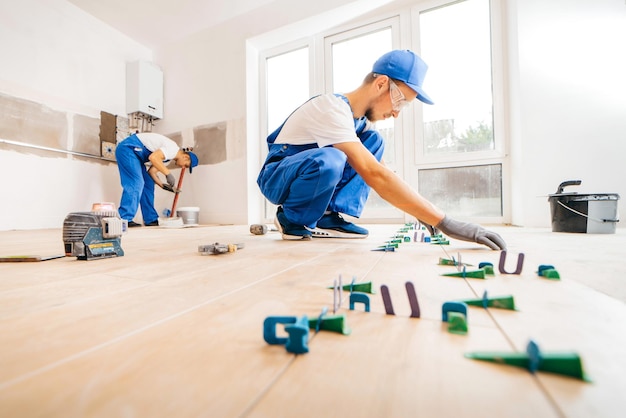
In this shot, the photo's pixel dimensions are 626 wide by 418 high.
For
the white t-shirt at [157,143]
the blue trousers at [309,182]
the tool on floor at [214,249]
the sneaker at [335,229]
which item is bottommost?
the tool on floor at [214,249]

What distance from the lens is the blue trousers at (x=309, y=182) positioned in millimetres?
1441

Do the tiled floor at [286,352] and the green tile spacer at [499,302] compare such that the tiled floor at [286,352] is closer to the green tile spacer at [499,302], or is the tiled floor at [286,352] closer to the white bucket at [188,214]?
the green tile spacer at [499,302]

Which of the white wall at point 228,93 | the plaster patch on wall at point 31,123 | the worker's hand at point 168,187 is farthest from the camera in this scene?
the worker's hand at point 168,187

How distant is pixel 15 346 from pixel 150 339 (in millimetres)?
157

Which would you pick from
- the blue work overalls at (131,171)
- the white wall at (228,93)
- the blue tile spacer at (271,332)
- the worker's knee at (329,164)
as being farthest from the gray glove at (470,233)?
the blue work overalls at (131,171)

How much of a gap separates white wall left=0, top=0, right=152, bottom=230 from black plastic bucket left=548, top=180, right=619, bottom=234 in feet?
15.1

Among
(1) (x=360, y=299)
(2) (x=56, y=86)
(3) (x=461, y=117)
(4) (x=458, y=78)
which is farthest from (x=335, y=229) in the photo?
(2) (x=56, y=86)

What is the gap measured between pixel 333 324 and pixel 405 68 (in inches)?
51.9

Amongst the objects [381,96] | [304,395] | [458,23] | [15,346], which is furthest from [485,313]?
[458,23]

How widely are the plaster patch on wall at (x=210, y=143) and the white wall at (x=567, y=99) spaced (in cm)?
316

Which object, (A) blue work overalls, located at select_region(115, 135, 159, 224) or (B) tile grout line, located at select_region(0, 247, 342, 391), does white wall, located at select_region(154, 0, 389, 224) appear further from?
(B) tile grout line, located at select_region(0, 247, 342, 391)

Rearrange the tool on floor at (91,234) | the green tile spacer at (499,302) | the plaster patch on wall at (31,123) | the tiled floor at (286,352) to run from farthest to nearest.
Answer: the plaster patch on wall at (31,123), the tool on floor at (91,234), the green tile spacer at (499,302), the tiled floor at (286,352)

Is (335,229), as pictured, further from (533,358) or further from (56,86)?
(56,86)

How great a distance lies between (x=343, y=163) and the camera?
4.87 feet
